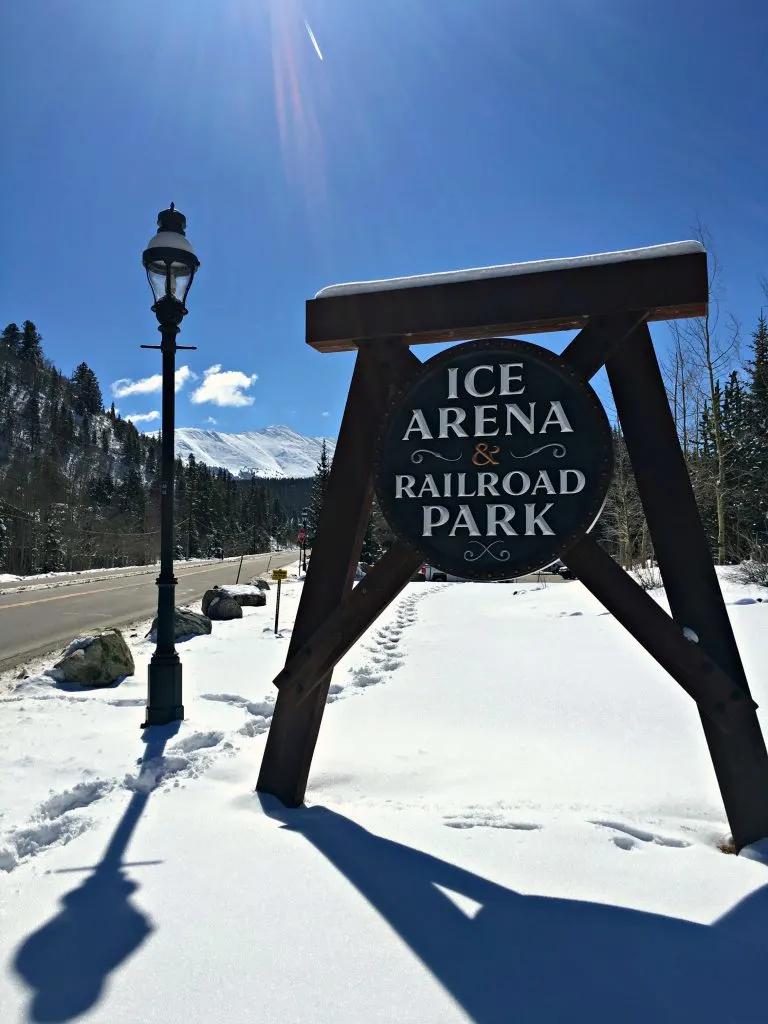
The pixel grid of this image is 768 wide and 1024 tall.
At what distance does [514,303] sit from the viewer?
339 cm

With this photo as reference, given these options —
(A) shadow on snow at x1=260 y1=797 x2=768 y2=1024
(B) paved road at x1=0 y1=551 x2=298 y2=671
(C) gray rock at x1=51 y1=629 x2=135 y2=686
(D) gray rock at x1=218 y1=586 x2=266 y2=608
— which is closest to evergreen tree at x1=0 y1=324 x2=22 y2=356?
(B) paved road at x1=0 y1=551 x2=298 y2=671

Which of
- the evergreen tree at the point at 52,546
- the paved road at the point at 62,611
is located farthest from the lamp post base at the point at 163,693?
the evergreen tree at the point at 52,546

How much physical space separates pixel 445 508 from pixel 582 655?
459cm

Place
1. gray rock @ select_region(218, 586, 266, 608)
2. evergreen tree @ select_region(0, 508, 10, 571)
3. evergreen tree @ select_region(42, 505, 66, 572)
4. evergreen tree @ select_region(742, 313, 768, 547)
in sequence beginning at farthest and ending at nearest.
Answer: evergreen tree @ select_region(42, 505, 66, 572) < evergreen tree @ select_region(0, 508, 10, 571) < evergreen tree @ select_region(742, 313, 768, 547) < gray rock @ select_region(218, 586, 266, 608)

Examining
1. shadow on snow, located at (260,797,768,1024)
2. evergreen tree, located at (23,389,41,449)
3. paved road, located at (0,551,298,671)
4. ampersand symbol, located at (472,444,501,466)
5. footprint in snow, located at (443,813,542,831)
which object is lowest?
paved road, located at (0,551,298,671)

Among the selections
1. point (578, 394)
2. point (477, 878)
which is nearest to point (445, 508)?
point (578, 394)

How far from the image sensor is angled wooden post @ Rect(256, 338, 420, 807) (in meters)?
3.53

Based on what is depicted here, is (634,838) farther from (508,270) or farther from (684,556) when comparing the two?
(508,270)

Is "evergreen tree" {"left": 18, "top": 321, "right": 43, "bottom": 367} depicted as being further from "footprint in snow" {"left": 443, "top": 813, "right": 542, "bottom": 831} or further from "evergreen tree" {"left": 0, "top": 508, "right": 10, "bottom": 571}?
"footprint in snow" {"left": 443, "top": 813, "right": 542, "bottom": 831}

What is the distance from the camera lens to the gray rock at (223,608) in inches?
490

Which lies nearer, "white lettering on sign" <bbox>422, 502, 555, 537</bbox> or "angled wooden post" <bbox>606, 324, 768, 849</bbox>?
"angled wooden post" <bbox>606, 324, 768, 849</bbox>

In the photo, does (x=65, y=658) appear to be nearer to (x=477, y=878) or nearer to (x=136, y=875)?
(x=136, y=875)

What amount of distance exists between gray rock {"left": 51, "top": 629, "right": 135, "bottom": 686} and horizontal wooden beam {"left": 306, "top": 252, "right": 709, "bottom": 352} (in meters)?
4.48

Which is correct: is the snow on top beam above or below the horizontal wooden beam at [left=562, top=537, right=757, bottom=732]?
above
